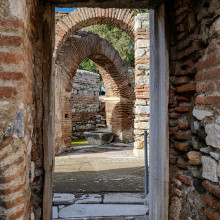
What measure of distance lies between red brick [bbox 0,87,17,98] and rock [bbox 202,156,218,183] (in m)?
1.31

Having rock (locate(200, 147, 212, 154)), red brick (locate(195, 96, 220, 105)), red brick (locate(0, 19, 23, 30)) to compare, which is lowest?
rock (locate(200, 147, 212, 154))

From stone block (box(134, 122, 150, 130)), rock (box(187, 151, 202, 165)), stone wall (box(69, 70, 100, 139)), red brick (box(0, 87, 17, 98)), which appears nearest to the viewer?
red brick (box(0, 87, 17, 98))

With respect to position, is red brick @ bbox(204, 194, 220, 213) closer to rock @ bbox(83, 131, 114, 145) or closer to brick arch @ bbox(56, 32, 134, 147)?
brick arch @ bbox(56, 32, 134, 147)

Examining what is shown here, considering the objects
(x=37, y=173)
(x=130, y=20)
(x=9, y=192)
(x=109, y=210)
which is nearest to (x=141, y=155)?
(x=109, y=210)

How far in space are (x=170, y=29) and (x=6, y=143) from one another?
1674 millimetres

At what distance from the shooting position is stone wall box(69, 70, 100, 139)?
1156cm

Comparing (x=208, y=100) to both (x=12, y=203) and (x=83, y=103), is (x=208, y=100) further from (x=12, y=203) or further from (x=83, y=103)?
(x=83, y=103)

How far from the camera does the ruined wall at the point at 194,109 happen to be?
4.87 ft

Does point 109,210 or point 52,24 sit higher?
point 52,24

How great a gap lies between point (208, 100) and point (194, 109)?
0.21 metres

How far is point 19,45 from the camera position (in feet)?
4.27

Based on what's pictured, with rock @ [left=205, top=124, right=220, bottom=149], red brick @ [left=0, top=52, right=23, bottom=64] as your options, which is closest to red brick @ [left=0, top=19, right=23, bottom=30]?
red brick @ [left=0, top=52, right=23, bottom=64]

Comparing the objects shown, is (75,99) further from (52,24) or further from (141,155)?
(52,24)

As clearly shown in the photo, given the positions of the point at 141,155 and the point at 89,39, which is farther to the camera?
the point at 89,39
